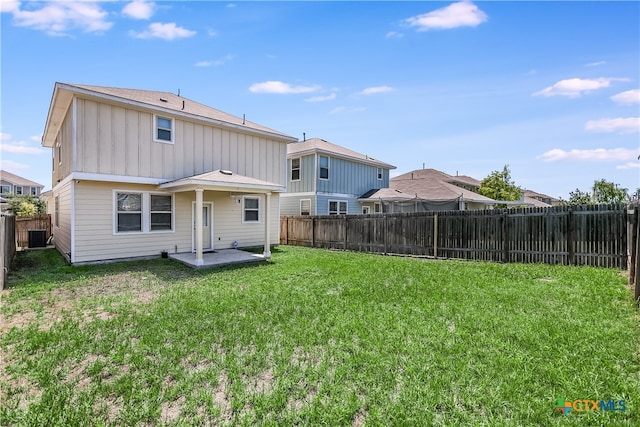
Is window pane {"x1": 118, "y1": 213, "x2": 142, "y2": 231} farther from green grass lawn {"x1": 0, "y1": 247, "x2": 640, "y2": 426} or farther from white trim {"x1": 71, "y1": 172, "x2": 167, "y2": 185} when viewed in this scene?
green grass lawn {"x1": 0, "y1": 247, "x2": 640, "y2": 426}

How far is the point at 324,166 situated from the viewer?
60.7ft

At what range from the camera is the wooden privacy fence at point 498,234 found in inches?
314

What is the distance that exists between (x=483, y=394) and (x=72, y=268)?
33.9ft

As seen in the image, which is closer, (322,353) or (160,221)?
(322,353)

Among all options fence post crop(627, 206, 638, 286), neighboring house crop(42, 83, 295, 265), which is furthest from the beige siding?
fence post crop(627, 206, 638, 286)

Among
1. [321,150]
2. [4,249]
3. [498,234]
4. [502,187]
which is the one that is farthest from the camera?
[502,187]

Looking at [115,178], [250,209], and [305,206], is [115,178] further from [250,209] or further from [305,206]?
[305,206]

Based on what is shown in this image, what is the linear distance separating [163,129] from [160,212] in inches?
112

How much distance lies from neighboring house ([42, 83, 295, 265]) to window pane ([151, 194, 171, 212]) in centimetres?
3

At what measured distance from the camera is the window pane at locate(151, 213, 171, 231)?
10.9 meters

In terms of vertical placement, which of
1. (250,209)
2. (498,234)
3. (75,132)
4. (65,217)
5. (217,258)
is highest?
(75,132)

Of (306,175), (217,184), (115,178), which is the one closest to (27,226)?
(115,178)

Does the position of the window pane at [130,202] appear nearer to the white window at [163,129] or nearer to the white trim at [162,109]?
the white window at [163,129]

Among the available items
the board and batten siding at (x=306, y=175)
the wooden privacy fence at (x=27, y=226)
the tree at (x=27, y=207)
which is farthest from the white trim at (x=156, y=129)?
the tree at (x=27, y=207)
